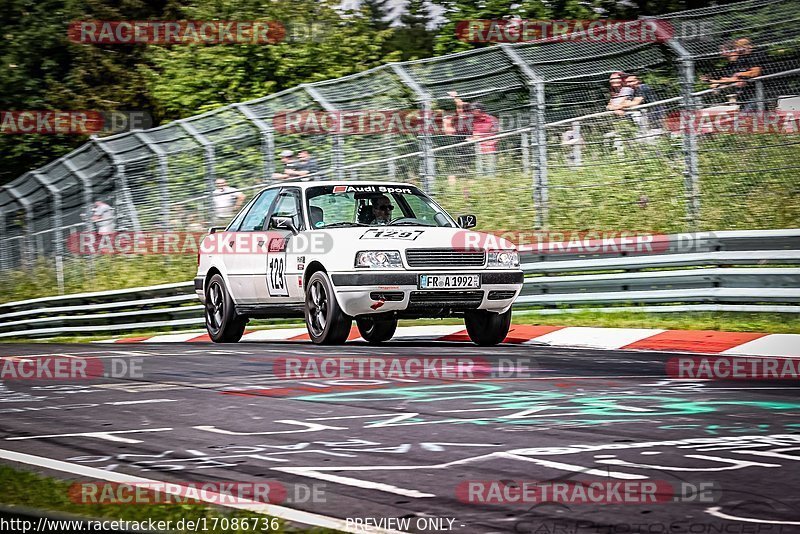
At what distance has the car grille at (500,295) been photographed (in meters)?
11.7

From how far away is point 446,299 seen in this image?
1145cm

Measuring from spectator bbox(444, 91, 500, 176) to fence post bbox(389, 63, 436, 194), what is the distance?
353 millimetres

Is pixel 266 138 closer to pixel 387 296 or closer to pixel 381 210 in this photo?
pixel 381 210

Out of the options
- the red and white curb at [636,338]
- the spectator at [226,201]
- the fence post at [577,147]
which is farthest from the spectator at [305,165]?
the fence post at [577,147]

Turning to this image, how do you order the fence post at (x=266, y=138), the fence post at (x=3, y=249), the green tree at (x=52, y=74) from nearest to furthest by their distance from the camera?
the fence post at (x=266, y=138) < the fence post at (x=3, y=249) < the green tree at (x=52, y=74)

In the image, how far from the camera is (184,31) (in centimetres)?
3456

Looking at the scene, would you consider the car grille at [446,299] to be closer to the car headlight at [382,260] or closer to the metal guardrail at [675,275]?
the car headlight at [382,260]

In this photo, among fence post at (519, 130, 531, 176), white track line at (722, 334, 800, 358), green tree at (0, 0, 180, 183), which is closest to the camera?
white track line at (722, 334, 800, 358)

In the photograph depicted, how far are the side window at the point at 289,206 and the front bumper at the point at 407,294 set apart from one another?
1.32 meters

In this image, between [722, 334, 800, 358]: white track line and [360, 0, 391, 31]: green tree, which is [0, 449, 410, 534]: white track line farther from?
[360, 0, 391, 31]: green tree

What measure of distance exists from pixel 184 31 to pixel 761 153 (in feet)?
79.1

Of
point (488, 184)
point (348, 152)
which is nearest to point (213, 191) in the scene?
point (348, 152)

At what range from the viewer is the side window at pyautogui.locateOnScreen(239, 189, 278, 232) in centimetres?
1347

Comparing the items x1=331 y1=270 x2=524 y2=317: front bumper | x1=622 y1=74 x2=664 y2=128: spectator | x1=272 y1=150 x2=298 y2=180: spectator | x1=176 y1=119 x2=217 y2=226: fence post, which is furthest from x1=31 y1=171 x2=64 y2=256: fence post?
x1=331 y1=270 x2=524 y2=317: front bumper
